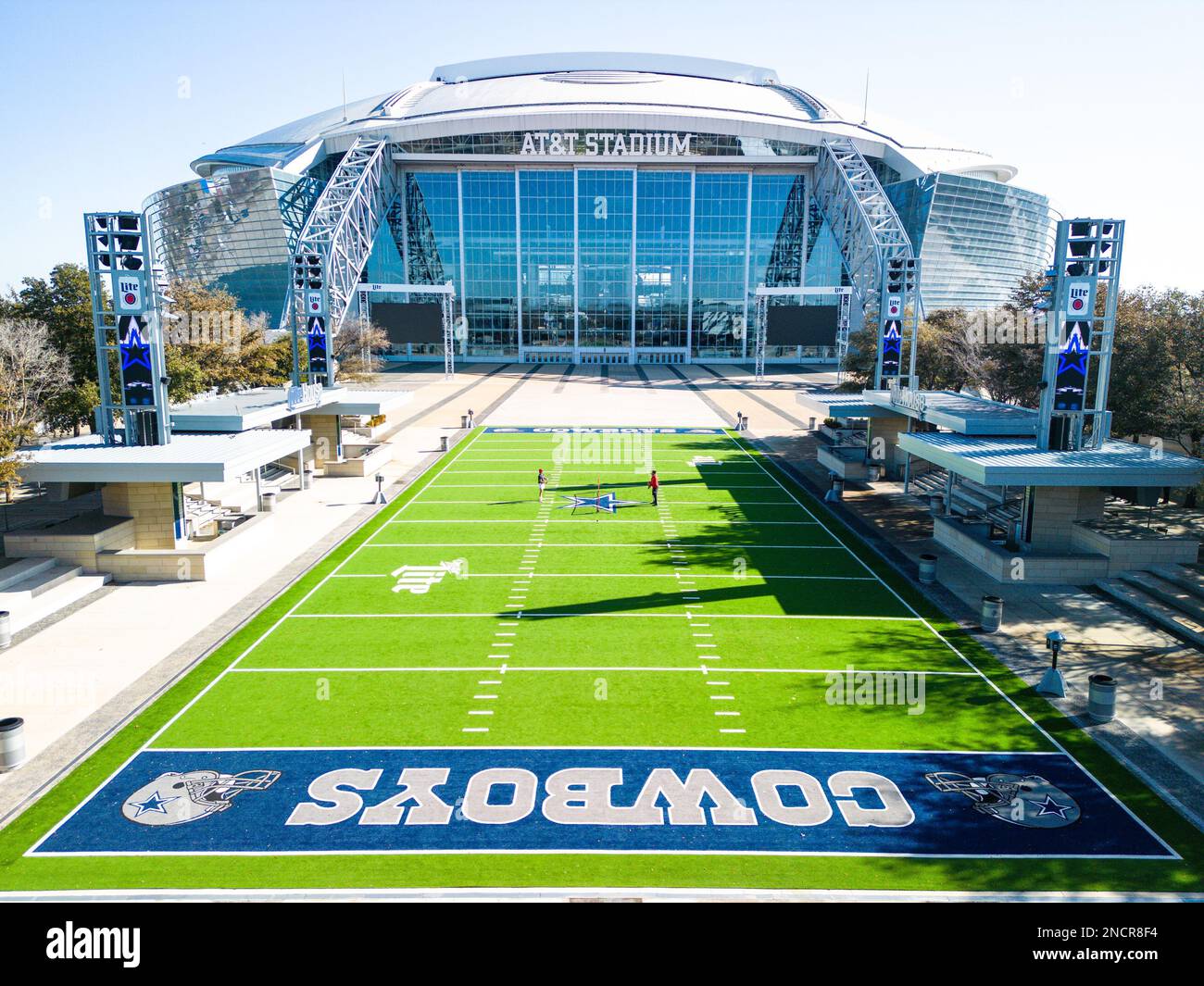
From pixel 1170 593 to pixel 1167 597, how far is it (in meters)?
0.43

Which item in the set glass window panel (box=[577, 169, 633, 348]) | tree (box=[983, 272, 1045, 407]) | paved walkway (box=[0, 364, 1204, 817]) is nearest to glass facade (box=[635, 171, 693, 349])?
Result: glass window panel (box=[577, 169, 633, 348])

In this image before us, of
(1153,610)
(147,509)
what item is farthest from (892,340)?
(147,509)

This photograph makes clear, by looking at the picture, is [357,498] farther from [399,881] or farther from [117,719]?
[399,881]

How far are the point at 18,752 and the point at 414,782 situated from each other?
20.3 feet

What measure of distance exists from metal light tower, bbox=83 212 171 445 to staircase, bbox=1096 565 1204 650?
25665mm

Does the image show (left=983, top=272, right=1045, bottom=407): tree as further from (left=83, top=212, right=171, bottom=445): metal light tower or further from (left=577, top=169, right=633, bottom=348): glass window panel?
(left=577, top=169, right=633, bottom=348): glass window panel

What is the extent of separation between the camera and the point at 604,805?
500 inches

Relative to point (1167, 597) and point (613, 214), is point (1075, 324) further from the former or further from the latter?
point (613, 214)

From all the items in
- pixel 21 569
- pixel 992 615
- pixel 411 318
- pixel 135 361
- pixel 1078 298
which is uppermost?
pixel 411 318

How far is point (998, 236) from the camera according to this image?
92750 mm

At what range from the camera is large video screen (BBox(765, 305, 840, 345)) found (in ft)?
281

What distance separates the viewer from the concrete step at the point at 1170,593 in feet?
65.8

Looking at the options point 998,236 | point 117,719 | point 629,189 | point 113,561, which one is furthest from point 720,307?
point 117,719

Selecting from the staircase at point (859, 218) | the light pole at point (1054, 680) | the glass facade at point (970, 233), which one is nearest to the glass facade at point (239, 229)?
the staircase at point (859, 218)
